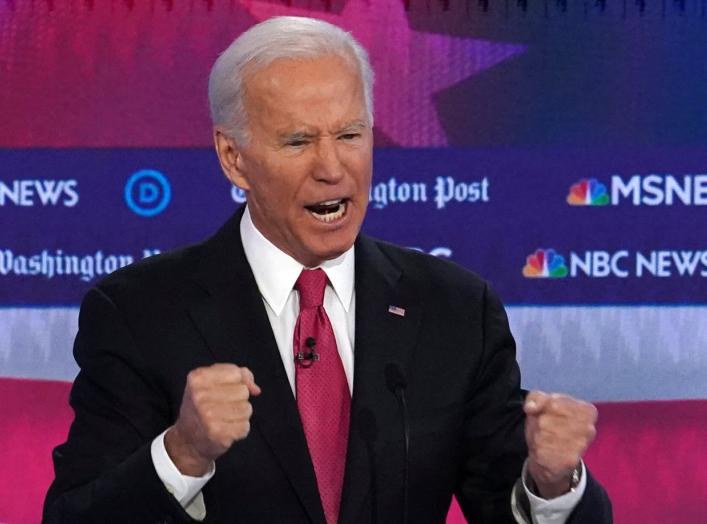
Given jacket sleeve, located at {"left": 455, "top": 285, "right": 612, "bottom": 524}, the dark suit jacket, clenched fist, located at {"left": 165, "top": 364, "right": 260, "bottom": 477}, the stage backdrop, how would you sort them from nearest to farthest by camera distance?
clenched fist, located at {"left": 165, "top": 364, "right": 260, "bottom": 477} → the dark suit jacket → jacket sleeve, located at {"left": 455, "top": 285, "right": 612, "bottom": 524} → the stage backdrop

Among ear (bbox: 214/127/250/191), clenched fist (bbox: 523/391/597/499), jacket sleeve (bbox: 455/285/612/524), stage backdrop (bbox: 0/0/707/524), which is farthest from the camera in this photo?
stage backdrop (bbox: 0/0/707/524)

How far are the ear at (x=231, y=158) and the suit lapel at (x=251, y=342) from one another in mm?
80

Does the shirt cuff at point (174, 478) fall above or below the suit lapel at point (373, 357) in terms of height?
below

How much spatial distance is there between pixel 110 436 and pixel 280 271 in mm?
404

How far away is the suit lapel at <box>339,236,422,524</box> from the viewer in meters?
2.06

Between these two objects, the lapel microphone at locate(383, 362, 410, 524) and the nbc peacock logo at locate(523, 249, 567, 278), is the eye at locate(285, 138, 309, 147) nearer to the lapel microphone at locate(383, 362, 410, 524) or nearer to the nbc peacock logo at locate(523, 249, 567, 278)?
the lapel microphone at locate(383, 362, 410, 524)

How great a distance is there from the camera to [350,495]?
205 centimetres

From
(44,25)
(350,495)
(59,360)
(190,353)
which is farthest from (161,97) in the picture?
(350,495)

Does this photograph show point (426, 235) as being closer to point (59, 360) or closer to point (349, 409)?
point (59, 360)

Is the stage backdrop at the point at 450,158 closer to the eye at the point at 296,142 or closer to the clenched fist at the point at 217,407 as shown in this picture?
the eye at the point at 296,142

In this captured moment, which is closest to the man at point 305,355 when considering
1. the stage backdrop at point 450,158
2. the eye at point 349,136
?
the eye at point 349,136

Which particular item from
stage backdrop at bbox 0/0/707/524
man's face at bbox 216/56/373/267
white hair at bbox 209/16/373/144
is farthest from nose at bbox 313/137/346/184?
stage backdrop at bbox 0/0/707/524

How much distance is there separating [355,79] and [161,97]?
1.28 m

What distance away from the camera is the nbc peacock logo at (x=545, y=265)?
3377mm
